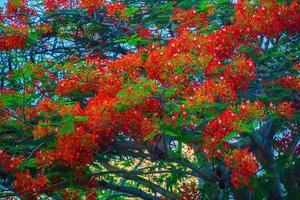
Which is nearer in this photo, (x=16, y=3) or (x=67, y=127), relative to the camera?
(x=67, y=127)

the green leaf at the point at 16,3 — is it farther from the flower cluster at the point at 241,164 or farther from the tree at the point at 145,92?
the flower cluster at the point at 241,164

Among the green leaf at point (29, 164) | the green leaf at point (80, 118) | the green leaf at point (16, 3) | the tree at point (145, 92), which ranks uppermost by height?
the green leaf at point (16, 3)

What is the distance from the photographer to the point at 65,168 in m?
6.63

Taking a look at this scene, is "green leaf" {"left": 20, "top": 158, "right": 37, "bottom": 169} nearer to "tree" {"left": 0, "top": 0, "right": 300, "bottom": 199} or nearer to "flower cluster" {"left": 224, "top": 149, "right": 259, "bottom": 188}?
"tree" {"left": 0, "top": 0, "right": 300, "bottom": 199}

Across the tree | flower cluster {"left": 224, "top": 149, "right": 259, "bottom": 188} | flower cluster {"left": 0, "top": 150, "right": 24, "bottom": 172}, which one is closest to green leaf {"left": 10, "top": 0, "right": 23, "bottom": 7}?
the tree

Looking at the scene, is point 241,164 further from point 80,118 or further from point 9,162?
point 9,162

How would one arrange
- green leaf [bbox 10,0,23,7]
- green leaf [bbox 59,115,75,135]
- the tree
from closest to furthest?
green leaf [bbox 59,115,75,135] → the tree → green leaf [bbox 10,0,23,7]

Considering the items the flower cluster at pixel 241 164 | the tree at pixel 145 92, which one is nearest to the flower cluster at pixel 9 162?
the tree at pixel 145 92

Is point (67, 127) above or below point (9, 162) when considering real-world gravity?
above

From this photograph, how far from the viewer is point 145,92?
19.7 feet

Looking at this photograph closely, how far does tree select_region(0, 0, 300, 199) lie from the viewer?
20.2 feet

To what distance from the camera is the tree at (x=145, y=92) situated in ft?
20.2

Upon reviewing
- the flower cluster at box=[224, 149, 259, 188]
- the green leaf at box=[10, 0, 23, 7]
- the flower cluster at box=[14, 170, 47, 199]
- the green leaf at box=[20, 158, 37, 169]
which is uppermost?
the green leaf at box=[10, 0, 23, 7]

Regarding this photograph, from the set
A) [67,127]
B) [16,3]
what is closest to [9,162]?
[67,127]
